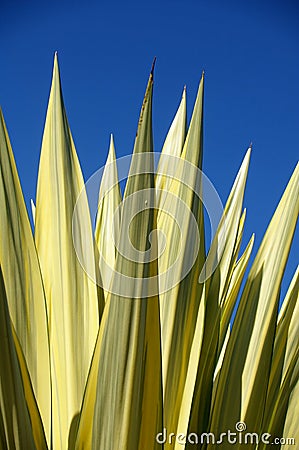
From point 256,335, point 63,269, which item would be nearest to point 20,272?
point 63,269

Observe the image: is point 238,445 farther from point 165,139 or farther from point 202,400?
point 165,139

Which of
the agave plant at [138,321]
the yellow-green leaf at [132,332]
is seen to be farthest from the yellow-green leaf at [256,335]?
the yellow-green leaf at [132,332]

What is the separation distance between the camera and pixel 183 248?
16.9 inches

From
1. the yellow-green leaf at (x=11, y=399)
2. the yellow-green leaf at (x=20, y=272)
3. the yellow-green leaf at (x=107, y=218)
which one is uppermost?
the yellow-green leaf at (x=107, y=218)

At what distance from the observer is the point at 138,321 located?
33 cm

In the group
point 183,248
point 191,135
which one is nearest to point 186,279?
point 183,248

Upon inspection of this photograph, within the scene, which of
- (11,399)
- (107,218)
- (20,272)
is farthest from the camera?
(107,218)

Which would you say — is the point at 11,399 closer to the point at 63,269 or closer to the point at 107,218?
the point at 63,269

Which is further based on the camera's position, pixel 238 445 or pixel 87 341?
pixel 87 341

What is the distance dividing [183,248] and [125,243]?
0.11 meters

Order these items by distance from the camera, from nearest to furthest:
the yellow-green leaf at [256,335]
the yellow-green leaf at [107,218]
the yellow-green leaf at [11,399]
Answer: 1. the yellow-green leaf at [11,399]
2. the yellow-green leaf at [256,335]
3. the yellow-green leaf at [107,218]

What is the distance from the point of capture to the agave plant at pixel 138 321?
0.33m

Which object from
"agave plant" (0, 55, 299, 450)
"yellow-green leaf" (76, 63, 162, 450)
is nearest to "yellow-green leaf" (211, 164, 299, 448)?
"agave plant" (0, 55, 299, 450)

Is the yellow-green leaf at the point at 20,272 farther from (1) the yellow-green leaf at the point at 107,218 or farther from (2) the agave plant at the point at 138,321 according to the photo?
(1) the yellow-green leaf at the point at 107,218
